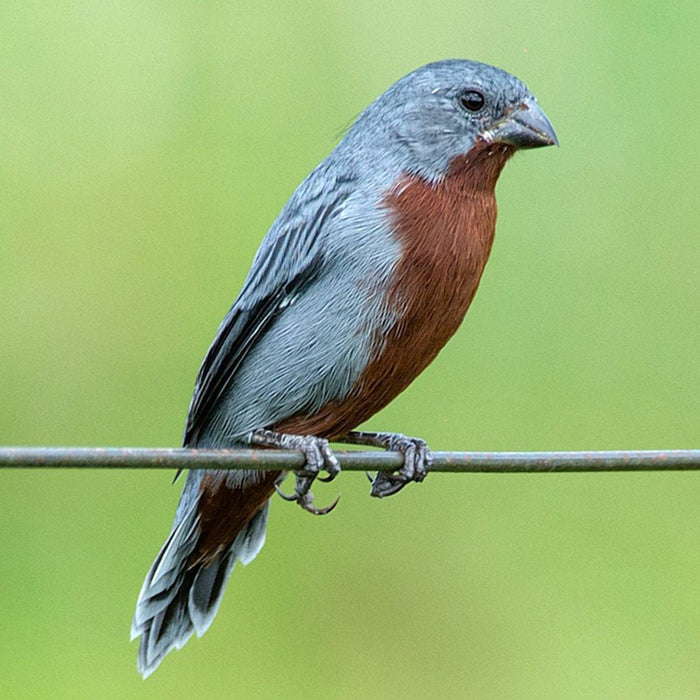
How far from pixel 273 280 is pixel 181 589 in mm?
1386

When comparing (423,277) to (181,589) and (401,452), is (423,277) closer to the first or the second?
(401,452)

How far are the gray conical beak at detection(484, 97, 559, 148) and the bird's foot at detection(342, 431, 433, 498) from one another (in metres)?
1.20

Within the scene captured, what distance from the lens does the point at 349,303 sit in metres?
4.55

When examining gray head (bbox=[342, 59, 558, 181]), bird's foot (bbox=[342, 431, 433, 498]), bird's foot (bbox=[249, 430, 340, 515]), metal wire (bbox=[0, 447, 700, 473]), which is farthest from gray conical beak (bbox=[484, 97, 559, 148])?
metal wire (bbox=[0, 447, 700, 473])

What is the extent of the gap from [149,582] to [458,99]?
7.49 feet

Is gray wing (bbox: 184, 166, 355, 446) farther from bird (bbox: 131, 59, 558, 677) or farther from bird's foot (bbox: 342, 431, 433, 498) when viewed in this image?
bird's foot (bbox: 342, 431, 433, 498)

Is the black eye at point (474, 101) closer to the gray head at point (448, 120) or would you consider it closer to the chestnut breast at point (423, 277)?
the gray head at point (448, 120)

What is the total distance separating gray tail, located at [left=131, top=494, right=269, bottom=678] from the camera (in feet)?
16.8

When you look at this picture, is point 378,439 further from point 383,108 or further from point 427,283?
point 383,108

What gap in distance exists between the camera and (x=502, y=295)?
270 inches

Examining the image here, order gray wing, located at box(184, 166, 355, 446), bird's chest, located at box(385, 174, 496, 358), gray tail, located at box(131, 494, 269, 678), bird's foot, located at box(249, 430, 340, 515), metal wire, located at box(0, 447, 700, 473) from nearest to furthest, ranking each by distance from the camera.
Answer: metal wire, located at box(0, 447, 700, 473)
bird's foot, located at box(249, 430, 340, 515)
bird's chest, located at box(385, 174, 496, 358)
gray wing, located at box(184, 166, 355, 446)
gray tail, located at box(131, 494, 269, 678)

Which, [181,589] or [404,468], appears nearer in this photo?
[404,468]

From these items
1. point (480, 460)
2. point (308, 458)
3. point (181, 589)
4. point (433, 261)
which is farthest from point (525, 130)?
point (181, 589)

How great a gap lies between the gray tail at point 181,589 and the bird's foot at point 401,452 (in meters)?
0.53
